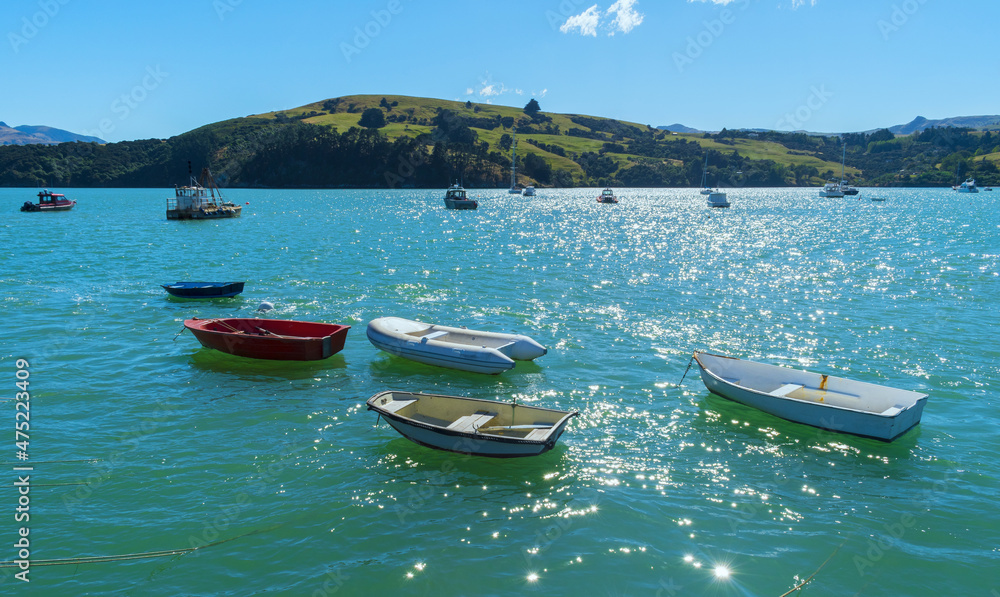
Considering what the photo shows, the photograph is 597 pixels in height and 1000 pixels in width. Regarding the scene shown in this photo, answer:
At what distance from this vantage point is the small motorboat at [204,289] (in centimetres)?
3225

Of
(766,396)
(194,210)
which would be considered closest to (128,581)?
(766,396)

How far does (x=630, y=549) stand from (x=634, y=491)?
2.15 metres

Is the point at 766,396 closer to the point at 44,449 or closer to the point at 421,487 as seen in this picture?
the point at 421,487

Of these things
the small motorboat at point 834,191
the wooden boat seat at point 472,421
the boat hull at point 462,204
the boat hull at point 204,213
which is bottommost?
the wooden boat seat at point 472,421

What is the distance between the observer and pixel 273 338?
21.5 m

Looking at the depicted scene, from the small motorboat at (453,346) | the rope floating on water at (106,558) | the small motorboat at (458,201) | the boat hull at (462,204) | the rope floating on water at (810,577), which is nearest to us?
the rope floating on water at (810,577)

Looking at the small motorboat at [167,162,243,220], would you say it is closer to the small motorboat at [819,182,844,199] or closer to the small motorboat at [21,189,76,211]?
the small motorboat at [21,189,76,211]

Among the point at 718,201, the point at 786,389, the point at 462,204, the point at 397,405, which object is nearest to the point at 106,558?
the point at 397,405

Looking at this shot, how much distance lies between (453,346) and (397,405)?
5.44 metres

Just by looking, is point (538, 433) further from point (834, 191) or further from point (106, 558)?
point (834, 191)

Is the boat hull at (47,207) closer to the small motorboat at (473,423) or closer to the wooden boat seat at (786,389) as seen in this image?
the small motorboat at (473,423)

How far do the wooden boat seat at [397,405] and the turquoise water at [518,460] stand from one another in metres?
0.90

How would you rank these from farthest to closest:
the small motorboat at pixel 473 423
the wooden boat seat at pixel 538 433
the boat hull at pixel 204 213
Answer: the boat hull at pixel 204 213 < the wooden boat seat at pixel 538 433 < the small motorboat at pixel 473 423

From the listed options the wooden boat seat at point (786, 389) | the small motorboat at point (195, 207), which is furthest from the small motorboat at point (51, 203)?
the wooden boat seat at point (786, 389)
